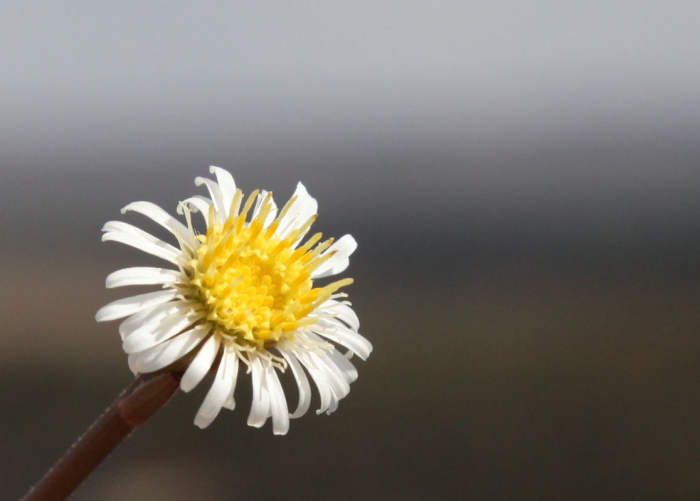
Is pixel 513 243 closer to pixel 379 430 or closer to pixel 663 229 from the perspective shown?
pixel 663 229

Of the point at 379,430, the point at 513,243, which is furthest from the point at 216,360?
the point at 513,243

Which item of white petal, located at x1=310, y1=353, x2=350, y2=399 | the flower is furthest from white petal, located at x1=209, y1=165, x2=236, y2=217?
white petal, located at x1=310, y1=353, x2=350, y2=399

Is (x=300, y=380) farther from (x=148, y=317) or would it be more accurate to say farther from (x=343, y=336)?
(x=148, y=317)

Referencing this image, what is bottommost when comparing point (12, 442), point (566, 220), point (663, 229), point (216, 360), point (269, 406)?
point (663, 229)

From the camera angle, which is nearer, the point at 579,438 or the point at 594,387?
the point at 579,438

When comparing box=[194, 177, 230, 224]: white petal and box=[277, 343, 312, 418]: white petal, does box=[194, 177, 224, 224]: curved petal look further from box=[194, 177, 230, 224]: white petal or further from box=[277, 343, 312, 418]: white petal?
box=[277, 343, 312, 418]: white petal

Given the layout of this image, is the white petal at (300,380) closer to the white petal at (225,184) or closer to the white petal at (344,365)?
the white petal at (344,365)
